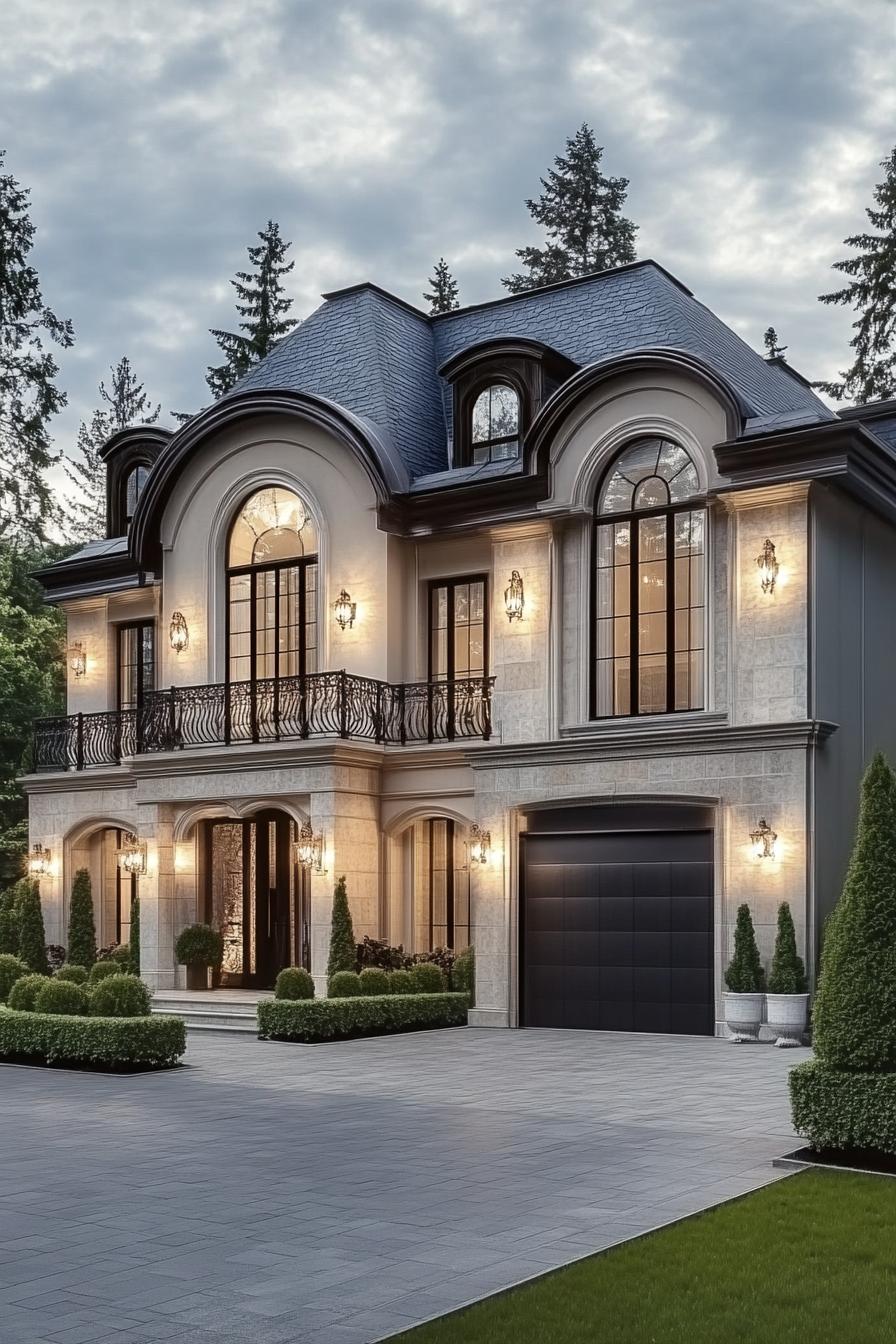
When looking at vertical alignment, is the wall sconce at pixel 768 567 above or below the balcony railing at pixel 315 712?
above

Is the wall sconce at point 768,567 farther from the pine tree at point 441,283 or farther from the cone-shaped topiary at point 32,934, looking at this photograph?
the pine tree at point 441,283

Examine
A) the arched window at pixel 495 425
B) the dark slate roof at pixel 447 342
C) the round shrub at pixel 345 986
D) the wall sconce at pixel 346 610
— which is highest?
the dark slate roof at pixel 447 342

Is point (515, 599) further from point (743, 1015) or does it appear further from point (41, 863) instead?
point (41, 863)

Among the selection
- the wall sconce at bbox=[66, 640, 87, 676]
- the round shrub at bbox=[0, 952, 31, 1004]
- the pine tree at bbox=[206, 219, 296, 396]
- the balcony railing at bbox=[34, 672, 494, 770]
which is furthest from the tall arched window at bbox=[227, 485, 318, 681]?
the pine tree at bbox=[206, 219, 296, 396]

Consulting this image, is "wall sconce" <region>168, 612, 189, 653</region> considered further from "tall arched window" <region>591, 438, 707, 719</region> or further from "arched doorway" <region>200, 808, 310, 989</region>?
"tall arched window" <region>591, 438, 707, 719</region>

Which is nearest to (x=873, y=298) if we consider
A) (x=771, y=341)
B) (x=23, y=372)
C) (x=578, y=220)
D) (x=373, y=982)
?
(x=771, y=341)

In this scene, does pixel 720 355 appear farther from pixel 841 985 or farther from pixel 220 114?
pixel 841 985

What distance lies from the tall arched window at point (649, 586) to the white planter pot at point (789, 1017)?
396 centimetres

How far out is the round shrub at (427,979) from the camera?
65.7ft

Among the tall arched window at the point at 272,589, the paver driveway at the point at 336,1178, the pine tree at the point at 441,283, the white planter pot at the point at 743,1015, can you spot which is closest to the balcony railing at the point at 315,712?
the tall arched window at the point at 272,589

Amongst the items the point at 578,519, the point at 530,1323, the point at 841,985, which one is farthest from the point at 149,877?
the point at 530,1323

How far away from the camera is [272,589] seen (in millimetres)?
23391

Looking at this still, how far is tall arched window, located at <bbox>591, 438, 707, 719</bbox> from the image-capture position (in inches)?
777

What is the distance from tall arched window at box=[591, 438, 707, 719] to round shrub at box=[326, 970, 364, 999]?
476 cm
